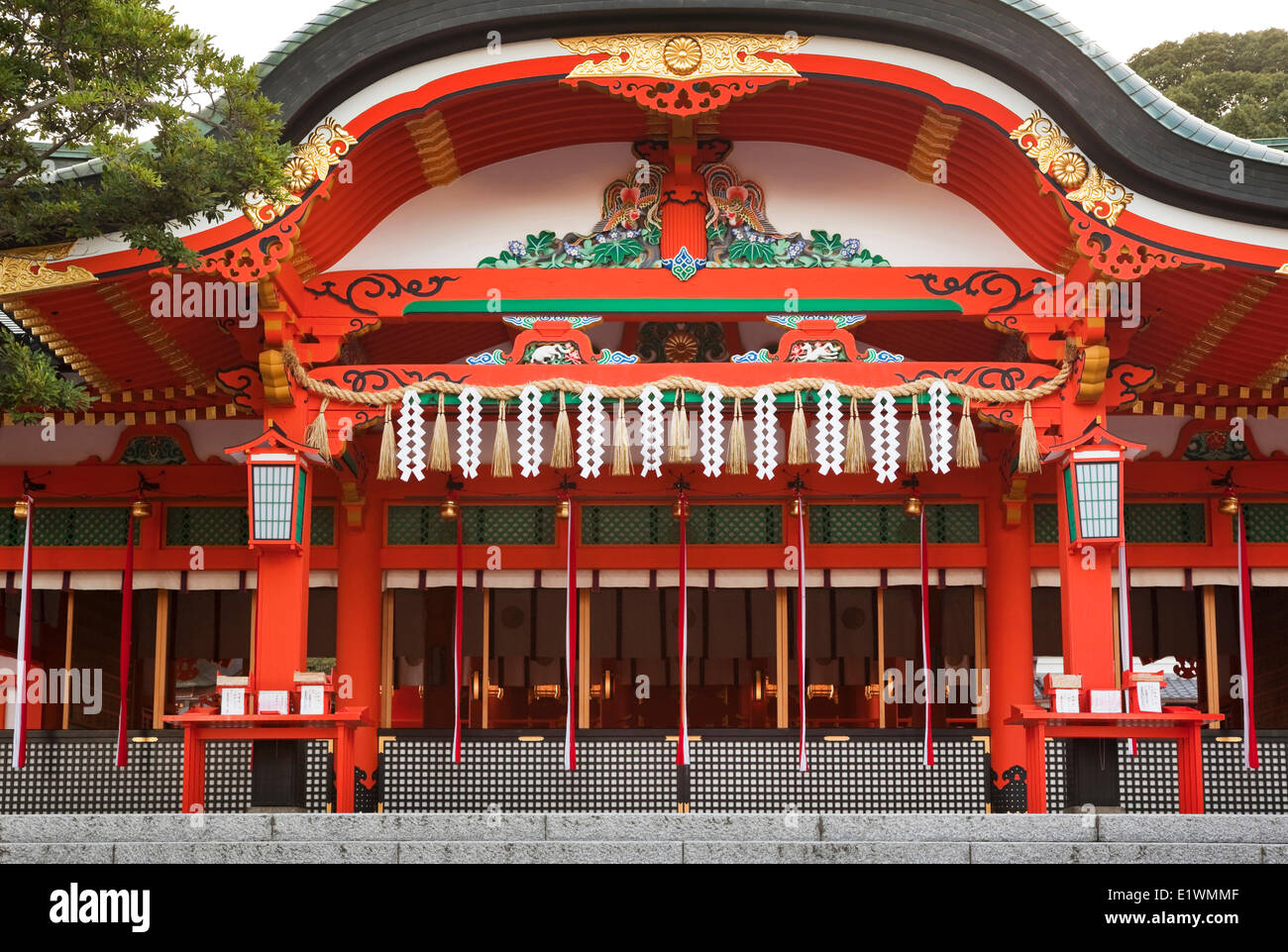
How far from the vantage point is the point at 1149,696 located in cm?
1055

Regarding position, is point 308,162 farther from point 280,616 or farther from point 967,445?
point 967,445

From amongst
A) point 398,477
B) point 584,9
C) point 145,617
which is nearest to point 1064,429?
point 584,9

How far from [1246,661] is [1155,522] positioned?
1.51m

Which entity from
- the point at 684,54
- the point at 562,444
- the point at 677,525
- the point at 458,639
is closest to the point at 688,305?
the point at 562,444

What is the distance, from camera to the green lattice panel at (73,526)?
1337 cm

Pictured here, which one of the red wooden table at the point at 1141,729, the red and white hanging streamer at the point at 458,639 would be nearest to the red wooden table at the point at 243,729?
the red and white hanging streamer at the point at 458,639

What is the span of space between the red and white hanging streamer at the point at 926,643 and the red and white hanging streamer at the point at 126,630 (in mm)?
6670

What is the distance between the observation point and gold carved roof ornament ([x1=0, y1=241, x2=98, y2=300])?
34.7ft

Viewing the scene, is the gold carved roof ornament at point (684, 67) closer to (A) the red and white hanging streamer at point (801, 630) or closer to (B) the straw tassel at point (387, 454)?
(B) the straw tassel at point (387, 454)

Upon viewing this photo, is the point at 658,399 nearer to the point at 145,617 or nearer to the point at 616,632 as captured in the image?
the point at 616,632

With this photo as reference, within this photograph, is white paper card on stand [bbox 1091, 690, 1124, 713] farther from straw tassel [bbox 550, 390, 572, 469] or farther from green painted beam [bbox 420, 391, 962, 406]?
straw tassel [bbox 550, 390, 572, 469]

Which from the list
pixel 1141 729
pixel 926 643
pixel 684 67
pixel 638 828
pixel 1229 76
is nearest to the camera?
pixel 638 828

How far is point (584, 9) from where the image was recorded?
10898 mm

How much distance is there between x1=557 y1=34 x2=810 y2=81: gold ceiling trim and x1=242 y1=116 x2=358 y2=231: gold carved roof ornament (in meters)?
1.75
